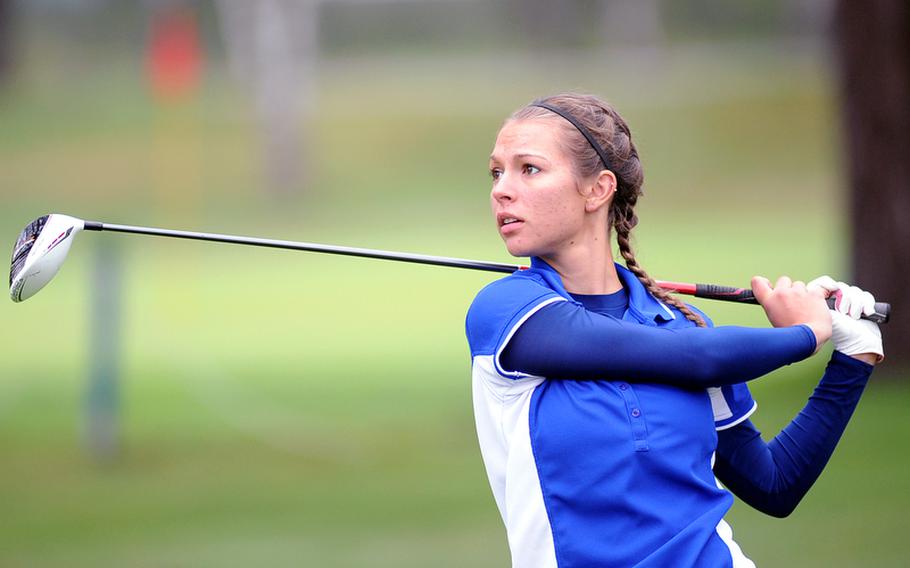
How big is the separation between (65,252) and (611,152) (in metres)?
1.24

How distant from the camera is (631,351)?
8.57 feet

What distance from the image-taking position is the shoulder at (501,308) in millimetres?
2617

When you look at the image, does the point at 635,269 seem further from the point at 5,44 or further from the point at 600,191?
the point at 5,44

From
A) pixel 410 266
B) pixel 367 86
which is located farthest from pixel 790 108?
pixel 410 266

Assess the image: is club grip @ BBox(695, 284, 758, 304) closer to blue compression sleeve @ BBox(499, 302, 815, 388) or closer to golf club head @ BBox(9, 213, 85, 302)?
blue compression sleeve @ BBox(499, 302, 815, 388)

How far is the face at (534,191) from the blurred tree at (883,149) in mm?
7371

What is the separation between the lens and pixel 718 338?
2670 mm

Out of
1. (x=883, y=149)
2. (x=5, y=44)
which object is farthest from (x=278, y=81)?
(x=883, y=149)

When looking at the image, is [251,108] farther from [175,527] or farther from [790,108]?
[175,527]

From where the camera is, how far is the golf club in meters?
3.07

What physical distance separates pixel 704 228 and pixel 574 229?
24.4 meters

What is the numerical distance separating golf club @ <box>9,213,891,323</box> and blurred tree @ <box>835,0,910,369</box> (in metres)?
6.94

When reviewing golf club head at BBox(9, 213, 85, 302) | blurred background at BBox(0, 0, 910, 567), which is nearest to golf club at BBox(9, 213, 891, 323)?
golf club head at BBox(9, 213, 85, 302)

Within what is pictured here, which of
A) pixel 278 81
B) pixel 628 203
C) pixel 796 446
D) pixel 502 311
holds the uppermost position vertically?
pixel 628 203
